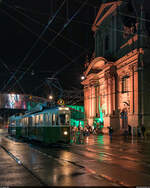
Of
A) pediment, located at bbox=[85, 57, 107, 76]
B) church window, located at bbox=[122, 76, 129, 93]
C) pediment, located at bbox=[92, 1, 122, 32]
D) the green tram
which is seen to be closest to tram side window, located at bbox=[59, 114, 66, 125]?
the green tram

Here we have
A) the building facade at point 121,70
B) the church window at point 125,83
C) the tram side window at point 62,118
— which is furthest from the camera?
the church window at point 125,83

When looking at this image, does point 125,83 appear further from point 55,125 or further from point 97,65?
point 55,125

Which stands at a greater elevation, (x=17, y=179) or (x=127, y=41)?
(x=127, y=41)

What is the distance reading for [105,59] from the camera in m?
45.7

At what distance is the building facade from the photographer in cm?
3797

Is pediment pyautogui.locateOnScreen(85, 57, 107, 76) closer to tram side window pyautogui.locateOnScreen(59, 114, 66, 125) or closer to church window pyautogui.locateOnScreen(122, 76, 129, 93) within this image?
church window pyautogui.locateOnScreen(122, 76, 129, 93)

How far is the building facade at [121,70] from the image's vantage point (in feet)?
125

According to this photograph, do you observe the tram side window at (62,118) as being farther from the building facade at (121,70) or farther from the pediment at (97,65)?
the pediment at (97,65)

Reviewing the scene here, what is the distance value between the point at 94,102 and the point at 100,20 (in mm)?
15098

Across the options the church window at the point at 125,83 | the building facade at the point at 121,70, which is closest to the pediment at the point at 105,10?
the building facade at the point at 121,70

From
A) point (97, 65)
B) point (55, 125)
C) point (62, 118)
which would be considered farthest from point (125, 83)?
point (55, 125)

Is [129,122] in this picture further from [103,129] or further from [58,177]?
[58,177]

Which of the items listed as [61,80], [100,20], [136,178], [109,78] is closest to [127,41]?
[109,78]

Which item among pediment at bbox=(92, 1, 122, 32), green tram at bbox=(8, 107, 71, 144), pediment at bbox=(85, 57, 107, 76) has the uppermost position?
pediment at bbox=(92, 1, 122, 32)
